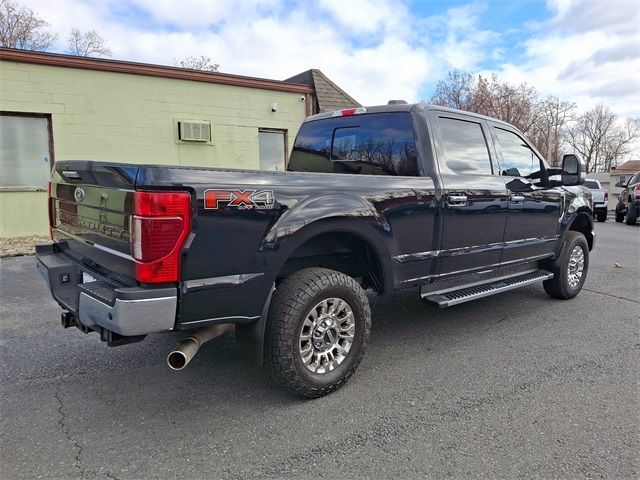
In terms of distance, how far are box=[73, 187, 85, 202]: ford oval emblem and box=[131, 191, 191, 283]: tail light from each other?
2.83 ft

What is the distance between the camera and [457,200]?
4.00 meters

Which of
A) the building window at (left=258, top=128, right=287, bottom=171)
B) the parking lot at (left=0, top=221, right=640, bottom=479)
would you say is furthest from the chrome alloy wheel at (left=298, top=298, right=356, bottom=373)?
the building window at (left=258, top=128, right=287, bottom=171)

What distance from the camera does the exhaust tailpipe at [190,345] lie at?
2660 mm

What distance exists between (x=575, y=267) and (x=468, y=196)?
261cm

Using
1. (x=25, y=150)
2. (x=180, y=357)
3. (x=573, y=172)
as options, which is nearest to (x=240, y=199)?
(x=180, y=357)

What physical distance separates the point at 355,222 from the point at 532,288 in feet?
13.5

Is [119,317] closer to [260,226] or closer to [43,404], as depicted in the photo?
[260,226]

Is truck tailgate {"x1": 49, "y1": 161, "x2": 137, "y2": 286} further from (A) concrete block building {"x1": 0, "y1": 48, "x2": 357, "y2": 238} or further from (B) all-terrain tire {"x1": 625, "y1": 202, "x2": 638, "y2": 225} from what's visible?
(B) all-terrain tire {"x1": 625, "y1": 202, "x2": 638, "y2": 225}

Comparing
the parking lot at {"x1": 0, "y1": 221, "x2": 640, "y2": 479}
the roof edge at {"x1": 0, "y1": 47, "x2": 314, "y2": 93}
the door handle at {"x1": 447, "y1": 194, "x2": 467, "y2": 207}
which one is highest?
the roof edge at {"x1": 0, "y1": 47, "x2": 314, "y2": 93}

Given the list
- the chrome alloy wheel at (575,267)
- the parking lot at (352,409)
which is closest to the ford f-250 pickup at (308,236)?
the parking lot at (352,409)

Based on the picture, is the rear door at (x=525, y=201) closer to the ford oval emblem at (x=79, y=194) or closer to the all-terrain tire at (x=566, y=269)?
the all-terrain tire at (x=566, y=269)

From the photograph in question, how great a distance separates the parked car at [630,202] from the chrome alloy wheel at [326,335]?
15.5m

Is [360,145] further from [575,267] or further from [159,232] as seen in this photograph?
[575,267]

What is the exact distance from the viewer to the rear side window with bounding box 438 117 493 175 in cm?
415
